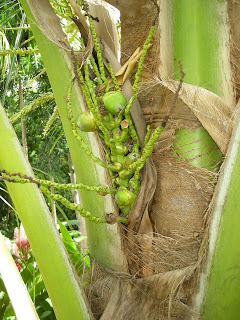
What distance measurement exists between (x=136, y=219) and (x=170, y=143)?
0.58ft

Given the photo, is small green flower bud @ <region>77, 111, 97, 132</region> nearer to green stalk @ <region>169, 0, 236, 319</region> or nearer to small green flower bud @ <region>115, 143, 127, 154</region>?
small green flower bud @ <region>115, 143, 127, 154</region>

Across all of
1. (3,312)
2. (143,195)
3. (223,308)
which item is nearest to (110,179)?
(143,195)

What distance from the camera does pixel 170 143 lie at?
85cm

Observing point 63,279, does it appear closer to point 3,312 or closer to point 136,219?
point 136,219

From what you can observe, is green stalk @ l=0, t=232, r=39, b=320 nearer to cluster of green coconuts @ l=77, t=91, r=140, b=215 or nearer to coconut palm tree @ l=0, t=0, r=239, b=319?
coconut palm tree @ l=0, t=0, r=239, b=319

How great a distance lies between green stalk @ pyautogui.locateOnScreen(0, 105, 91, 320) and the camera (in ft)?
2.57

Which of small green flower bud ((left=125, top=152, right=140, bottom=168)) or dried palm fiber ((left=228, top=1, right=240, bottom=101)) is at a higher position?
dried palm fiber ((left=228, top=1, right=240, bottom=101))

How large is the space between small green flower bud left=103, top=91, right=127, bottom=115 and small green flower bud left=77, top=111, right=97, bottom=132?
0.04 metres

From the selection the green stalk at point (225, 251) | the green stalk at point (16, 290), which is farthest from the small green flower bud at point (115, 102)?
the green stalk at point (16, 290)

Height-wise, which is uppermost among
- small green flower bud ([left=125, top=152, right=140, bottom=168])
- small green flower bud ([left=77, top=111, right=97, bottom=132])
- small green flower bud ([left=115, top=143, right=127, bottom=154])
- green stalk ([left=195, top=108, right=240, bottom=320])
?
small green flower bud ([left=77, top=111, right=97, bottom=132])

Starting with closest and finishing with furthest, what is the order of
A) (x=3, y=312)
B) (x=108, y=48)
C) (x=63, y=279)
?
(x=63, y=279)
(x=108, y=48)
(x=3, y=312)

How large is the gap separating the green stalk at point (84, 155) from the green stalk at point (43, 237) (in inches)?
4.1

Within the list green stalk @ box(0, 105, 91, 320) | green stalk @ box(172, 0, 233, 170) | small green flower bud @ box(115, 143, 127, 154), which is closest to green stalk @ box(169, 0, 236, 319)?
green stalk @ box(172, 0, 233, 170)

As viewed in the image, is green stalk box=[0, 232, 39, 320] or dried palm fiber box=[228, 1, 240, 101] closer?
green stalk box=[0, 232, 39, 320]
